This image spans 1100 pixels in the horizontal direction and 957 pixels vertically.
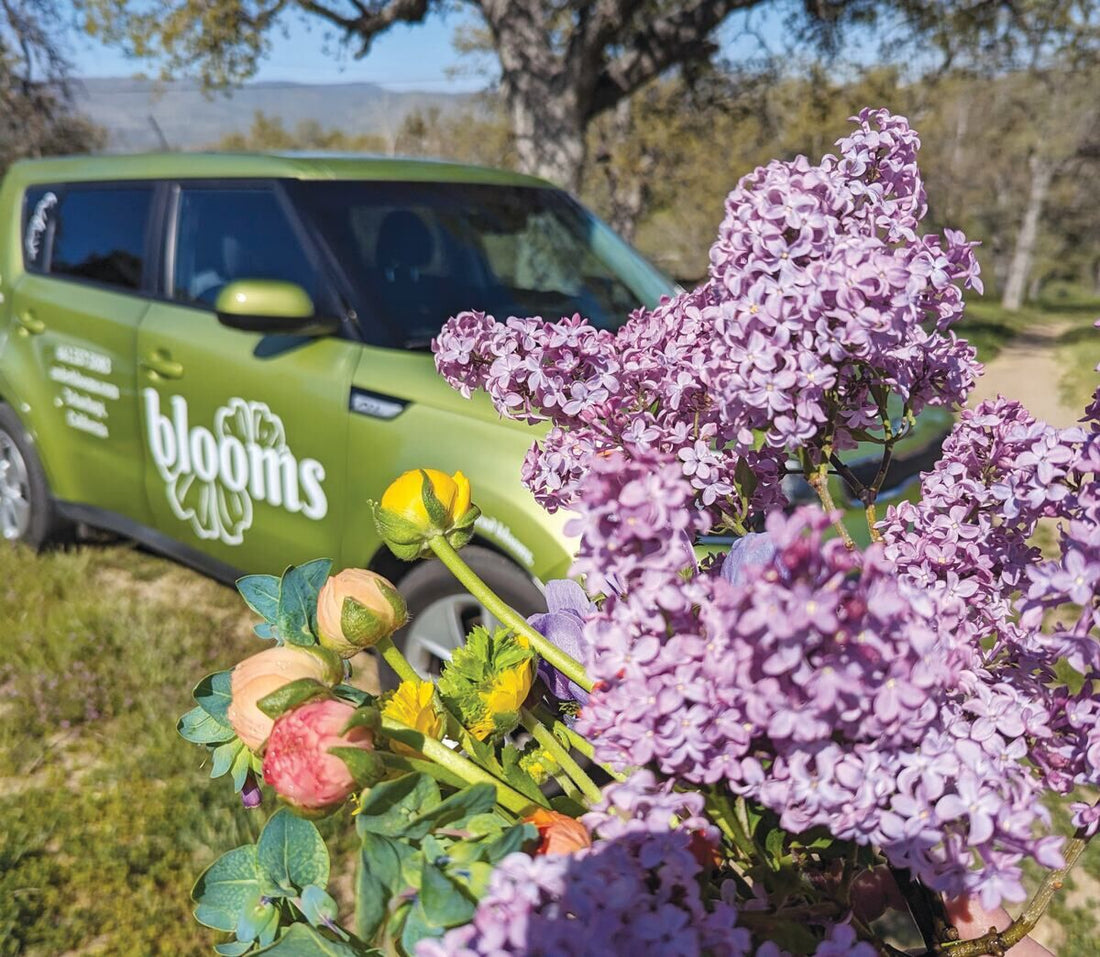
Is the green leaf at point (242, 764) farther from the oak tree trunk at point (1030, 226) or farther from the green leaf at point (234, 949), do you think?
the oak tree trunk at point (1030, 226)

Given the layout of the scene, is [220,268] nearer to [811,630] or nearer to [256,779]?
[256,779]

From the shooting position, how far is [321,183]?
10.7 ft

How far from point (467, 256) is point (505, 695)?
289 cm

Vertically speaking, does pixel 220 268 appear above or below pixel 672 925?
below

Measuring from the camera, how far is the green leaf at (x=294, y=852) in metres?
0.64

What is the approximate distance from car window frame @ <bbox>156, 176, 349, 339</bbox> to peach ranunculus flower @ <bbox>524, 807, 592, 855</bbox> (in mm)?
2503

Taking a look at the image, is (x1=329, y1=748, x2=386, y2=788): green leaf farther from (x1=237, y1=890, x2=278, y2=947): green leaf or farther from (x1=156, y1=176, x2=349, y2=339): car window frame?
(x1=156, y1=176, x2=349, y2=339): car window frame

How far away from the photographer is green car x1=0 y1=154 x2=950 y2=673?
2.79m

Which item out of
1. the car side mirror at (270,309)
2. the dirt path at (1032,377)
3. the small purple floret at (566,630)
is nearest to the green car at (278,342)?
the car side mirror at (270,309)

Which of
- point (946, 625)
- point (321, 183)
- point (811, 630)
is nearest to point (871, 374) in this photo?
point (946, 625)

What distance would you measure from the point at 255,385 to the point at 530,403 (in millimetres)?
2488

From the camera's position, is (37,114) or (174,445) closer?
(174,445)

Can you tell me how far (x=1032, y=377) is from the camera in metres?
13.9

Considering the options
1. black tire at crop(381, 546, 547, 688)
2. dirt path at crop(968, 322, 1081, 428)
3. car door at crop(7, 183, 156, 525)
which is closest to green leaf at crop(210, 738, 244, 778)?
black tire at crop(381, 546, 547, 688)
